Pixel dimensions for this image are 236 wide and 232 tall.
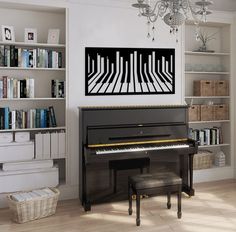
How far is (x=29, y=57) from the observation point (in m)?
3.57

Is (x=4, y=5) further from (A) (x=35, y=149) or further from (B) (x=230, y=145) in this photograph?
(B) (x=230, y=145)

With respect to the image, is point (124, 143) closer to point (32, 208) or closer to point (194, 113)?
point (32, 208)

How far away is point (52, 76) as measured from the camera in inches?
153

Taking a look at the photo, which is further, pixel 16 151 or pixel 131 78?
pixel 131 78

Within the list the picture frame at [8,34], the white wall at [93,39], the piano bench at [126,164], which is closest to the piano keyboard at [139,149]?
the piano bench at [126,164]

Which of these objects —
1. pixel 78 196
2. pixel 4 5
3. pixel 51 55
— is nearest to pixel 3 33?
pixel 4 5

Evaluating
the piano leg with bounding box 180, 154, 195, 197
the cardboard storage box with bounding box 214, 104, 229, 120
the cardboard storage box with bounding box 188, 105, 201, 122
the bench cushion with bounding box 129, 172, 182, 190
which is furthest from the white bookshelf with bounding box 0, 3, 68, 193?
the cardboard storage box with bounding box 214, 104, 229, 120

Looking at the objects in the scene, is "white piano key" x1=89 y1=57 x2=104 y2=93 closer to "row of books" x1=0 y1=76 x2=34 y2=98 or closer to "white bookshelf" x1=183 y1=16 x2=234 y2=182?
"row of books" x1=0 y1=76 x2=34 y2=98

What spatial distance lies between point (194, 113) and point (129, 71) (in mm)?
1193

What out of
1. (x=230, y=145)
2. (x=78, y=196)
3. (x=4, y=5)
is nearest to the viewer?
(x=4, y=5)

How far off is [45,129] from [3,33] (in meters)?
1.25

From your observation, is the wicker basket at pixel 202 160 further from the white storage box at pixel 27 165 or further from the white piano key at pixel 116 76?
the white storage box at pixel 27 165

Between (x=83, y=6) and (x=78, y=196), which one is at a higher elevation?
(x=83, y=6)

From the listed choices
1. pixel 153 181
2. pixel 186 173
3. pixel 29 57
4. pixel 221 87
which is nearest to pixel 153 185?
pixel 153 181
